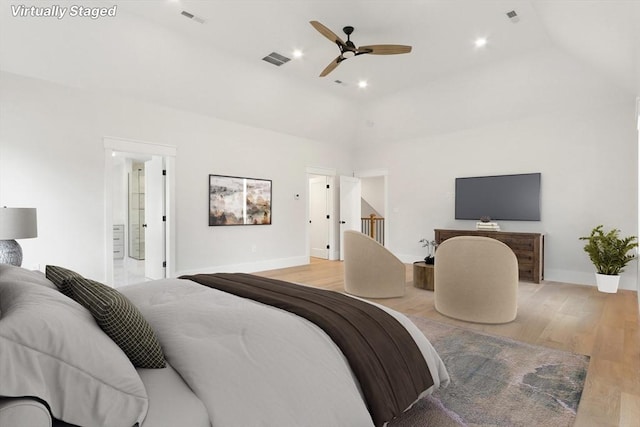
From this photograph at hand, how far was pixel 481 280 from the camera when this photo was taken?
3463 millimetres

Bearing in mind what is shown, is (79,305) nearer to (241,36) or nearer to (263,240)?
(241,36)

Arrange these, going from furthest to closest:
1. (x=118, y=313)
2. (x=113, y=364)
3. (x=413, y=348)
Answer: (x=413, y=348) → (x=118, y=313) → (x=113, y=364)

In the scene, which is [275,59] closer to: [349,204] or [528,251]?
[349,204]

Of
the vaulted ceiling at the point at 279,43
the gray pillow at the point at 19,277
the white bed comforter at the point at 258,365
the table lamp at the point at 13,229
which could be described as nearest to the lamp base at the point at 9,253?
the table lamp at the point at 13,229

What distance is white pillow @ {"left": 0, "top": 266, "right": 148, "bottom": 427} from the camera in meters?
0.84

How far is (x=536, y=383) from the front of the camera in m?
2.26

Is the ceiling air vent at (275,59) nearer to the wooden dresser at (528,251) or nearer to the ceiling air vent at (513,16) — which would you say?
the ceiling air vent at (513,16)

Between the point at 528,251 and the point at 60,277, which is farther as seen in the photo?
the point at 528,251

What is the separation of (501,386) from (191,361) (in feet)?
6.48

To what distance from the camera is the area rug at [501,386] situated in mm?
1881

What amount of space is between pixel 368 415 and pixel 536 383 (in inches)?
58.9

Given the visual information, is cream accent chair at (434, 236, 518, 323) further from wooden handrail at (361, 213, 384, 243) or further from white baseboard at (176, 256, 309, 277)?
wooden handrail at (361, 213, 384, 243)

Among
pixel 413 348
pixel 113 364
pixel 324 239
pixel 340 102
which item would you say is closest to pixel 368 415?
pixel 413 348

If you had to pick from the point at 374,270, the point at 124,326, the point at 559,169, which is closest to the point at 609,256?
the point at 559,169
